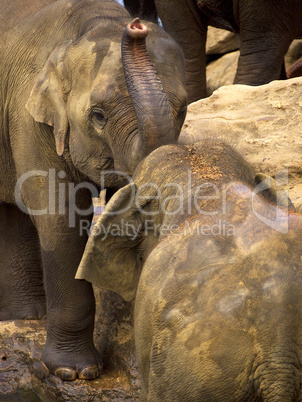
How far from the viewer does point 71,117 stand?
3.06 metres

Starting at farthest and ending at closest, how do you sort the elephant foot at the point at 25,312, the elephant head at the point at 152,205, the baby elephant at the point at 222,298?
the elephant foot at the point at 25,312 → the elephant head at the point at 152,205 → the baby elephant at the point at 222,298

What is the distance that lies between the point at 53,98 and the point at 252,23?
2.75m

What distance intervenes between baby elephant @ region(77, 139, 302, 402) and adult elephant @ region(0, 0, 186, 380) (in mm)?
613

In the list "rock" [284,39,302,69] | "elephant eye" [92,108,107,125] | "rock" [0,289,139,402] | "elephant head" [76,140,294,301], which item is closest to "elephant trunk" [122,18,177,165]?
"elephant head" [76,140,294,301]

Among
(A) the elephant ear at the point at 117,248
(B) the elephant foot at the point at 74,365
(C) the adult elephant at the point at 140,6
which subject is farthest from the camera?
(C) the adult elephant at the point at 140,6

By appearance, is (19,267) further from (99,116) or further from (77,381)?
(99,116)

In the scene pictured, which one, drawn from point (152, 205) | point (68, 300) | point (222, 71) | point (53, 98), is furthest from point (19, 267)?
point (222, 71)

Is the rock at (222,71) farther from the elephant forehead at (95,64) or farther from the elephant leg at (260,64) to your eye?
the elephant forehead at (95,64)

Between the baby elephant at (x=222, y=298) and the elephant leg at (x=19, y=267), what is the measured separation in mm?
2176

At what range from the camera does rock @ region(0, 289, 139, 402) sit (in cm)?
315

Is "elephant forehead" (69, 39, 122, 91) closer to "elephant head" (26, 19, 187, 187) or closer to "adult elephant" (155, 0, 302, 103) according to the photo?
"elephant head" (26, 19, 187, 187)

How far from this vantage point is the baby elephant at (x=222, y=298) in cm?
177

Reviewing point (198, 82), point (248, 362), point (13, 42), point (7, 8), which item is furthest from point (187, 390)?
point (198, 82)

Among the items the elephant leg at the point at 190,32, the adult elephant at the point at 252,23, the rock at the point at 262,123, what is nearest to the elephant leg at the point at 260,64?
the adult elephant at the point at 252,23
